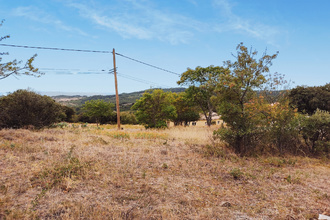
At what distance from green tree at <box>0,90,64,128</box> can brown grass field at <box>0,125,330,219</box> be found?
6076mm

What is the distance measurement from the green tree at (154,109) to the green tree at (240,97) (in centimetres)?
1420

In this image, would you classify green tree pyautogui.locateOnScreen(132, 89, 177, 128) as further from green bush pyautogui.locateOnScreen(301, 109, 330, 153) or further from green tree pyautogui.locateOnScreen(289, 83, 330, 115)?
green tree pyautogui.locateOnScreen(289, 83, 330, 115)

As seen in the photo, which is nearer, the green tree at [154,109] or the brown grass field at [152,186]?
the brown grass field at [152,186]

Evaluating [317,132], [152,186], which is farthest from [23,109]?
[317,132]

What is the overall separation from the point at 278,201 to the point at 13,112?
1531cm

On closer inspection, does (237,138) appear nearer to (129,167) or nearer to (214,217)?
(129,167)

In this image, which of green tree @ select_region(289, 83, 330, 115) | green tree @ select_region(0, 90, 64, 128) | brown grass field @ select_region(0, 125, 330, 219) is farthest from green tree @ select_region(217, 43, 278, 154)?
green tree @ select_region(289, 83, 330, 115)

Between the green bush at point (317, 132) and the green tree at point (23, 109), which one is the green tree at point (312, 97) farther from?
the green tree at point (23, 109)

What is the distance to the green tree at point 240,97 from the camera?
8922 mm

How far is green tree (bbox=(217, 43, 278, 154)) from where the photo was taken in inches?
351

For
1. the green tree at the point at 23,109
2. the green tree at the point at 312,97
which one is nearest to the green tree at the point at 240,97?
the green tree at the point at 23,109

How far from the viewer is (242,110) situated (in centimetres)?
900

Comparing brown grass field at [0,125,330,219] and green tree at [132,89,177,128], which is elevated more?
green tree at [132,89,177,128]

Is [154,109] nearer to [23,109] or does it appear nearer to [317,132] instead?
[23,109]
